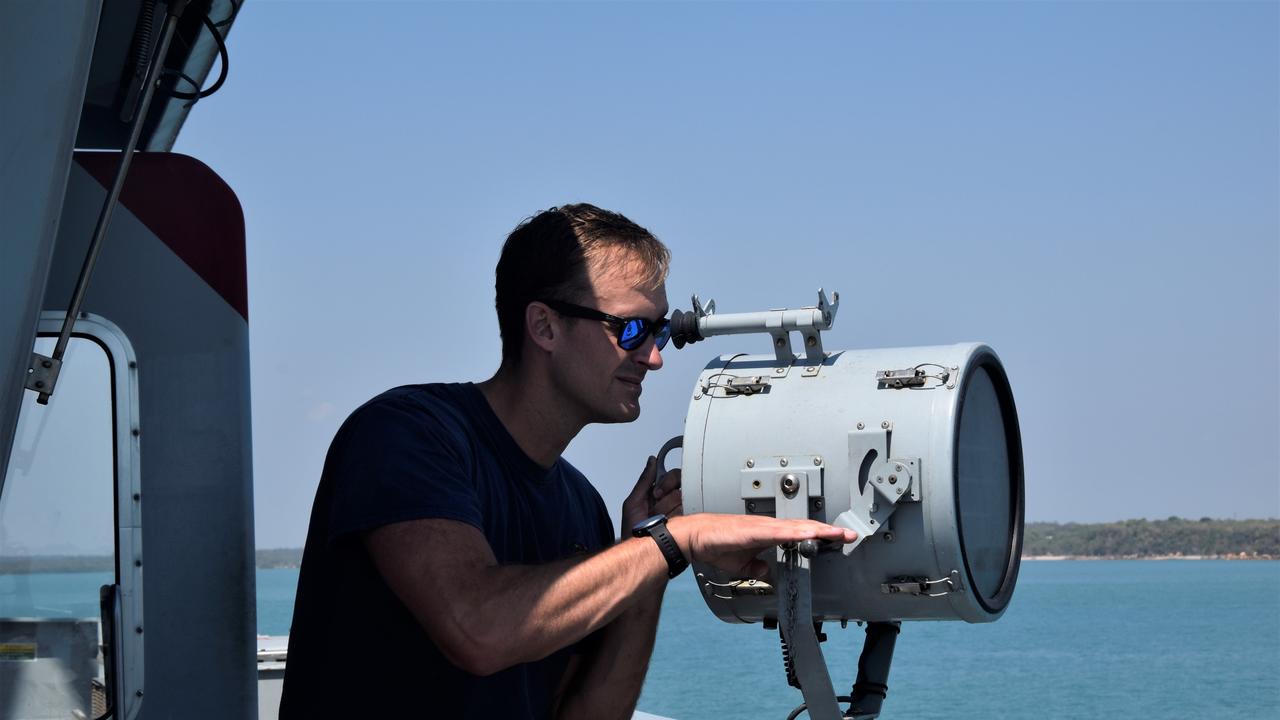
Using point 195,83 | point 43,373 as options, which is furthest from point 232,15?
point 43,373

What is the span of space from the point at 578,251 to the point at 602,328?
6.4 inches

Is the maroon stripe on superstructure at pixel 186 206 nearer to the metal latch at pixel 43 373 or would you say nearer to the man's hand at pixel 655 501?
the metal latch at pixel 43 373

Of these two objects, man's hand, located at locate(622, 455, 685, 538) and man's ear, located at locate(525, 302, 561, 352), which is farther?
man's hand, located at locate(622, 455, 685, 538)

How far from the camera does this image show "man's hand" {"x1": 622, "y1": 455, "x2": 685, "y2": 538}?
3.09 meters

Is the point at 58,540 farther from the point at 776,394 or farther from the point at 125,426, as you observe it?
the point at 776,394

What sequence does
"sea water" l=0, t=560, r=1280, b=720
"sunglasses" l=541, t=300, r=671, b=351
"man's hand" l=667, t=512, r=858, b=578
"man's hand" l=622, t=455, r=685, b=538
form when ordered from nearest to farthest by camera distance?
"man's hand" l=667, t=512, r=858, b=578, "sunglasses" l=541, t=300, r=671, b=351, "man's hand" l=622, t=455, r=685, b=538, "sea water" l=0, t=560, r=1280, b=720

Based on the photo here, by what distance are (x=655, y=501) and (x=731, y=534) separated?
578 millimetres

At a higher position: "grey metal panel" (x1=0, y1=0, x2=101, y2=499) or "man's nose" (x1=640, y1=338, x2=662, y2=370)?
"grey metal panel" (x1=0, y1=0, x2=101, y2=499)

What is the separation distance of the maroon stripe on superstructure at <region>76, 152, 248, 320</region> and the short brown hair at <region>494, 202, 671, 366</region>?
38.0 inches

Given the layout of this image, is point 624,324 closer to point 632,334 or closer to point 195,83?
point 632,334

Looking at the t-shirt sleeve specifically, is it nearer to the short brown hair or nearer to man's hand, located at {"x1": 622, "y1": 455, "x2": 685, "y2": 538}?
the short brown hair

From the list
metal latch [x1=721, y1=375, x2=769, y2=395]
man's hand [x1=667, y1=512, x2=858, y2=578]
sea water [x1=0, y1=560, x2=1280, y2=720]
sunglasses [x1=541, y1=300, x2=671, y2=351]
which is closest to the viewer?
man's hand [x1=667, y1=512, x2=858, y2=578]

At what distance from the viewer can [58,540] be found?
11.3ft

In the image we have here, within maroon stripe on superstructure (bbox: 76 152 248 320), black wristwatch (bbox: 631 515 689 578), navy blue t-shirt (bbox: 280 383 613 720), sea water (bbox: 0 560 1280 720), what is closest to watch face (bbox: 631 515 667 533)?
black wristwatch (bbox: 631 515 689 578)
